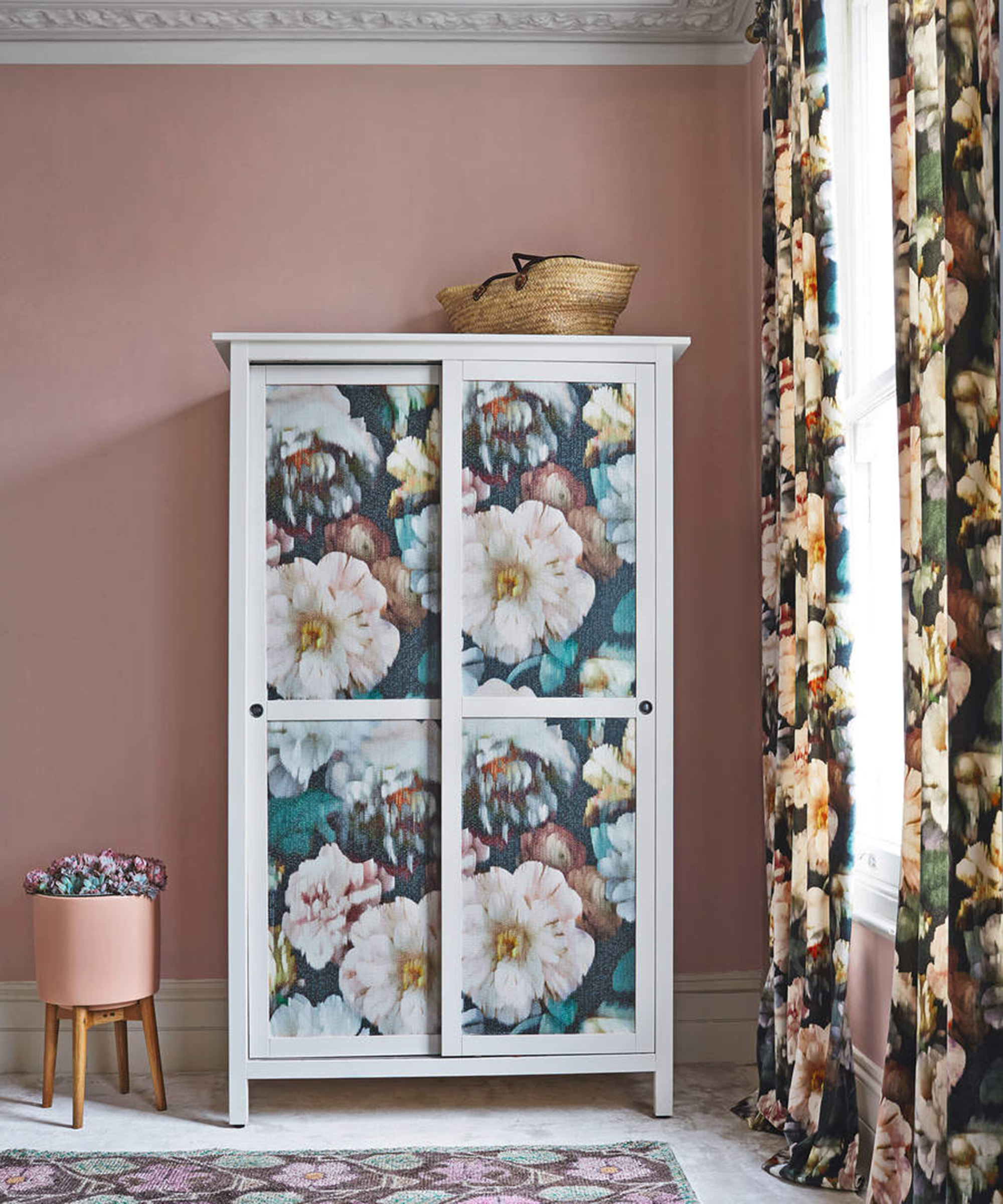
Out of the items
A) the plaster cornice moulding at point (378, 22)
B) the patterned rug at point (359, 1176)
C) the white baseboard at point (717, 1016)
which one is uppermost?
the plaster cornice moulding at point (378, 22)

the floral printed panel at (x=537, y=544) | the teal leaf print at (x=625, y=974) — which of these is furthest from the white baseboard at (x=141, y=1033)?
the floral printed panel at (x=537, y=544)

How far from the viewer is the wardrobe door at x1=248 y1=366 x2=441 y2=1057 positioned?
2.70 metres

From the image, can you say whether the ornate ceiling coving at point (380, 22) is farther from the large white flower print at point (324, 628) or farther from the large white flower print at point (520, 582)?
the large white flower print at point (324, 628)

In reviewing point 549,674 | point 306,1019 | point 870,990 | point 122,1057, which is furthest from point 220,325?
point 870,990

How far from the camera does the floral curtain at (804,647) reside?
2.33m

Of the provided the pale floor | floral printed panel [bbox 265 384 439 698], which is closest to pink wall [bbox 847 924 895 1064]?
the pale floor

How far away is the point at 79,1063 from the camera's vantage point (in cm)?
270

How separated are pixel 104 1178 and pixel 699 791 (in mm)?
1742

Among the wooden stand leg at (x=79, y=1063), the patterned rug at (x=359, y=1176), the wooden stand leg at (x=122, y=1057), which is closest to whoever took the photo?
the patterned rug at (x=359, y=1176)

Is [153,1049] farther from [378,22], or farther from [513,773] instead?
[378,22]

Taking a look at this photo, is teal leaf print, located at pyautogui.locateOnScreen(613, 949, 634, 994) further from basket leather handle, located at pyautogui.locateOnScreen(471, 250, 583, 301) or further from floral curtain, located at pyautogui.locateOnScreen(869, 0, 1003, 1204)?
basket leather handle, located at pyautogui.locateOnScreen(471, 250, 583, 301)

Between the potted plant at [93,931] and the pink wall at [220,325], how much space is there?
35cm

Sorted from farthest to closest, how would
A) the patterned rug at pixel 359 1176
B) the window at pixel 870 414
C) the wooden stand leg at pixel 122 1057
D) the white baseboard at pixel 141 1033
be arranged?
the white baseboard at pixel 141 1033 < the wooden stand leg at pixel 122 1057 < the window at pixel 870 414 < the patterned rug at pixel 359 1176

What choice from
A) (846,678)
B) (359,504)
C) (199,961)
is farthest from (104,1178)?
(846,678)
